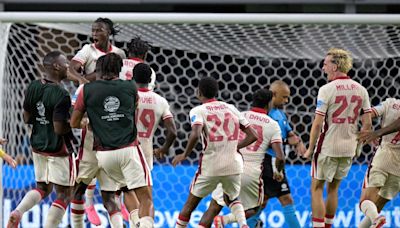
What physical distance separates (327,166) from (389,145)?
63 cm

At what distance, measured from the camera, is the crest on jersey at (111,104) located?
9344 mm

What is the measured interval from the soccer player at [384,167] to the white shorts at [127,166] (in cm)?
239

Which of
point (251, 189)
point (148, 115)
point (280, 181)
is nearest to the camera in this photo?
point (148, 115)

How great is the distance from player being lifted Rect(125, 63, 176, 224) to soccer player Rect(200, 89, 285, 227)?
86 centimetres

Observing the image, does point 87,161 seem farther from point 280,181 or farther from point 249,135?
point 280,181

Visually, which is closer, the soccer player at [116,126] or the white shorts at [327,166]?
the soccer player at [116,126]

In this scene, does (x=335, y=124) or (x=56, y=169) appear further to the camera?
(x=335, y=124)

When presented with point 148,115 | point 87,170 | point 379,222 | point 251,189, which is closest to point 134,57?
point 148,115

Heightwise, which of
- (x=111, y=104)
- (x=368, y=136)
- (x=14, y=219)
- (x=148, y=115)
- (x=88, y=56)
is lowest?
(x=14, y=219)

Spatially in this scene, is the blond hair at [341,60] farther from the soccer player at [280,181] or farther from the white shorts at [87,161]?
the white shorts at [87,161]

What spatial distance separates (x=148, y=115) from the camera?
1052 centimetres

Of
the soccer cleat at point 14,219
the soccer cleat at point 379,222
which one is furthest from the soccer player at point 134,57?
the soccer cleat at point 379,222

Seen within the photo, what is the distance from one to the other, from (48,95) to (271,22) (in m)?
2.72

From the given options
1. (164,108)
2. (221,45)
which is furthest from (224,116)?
(221,45)
